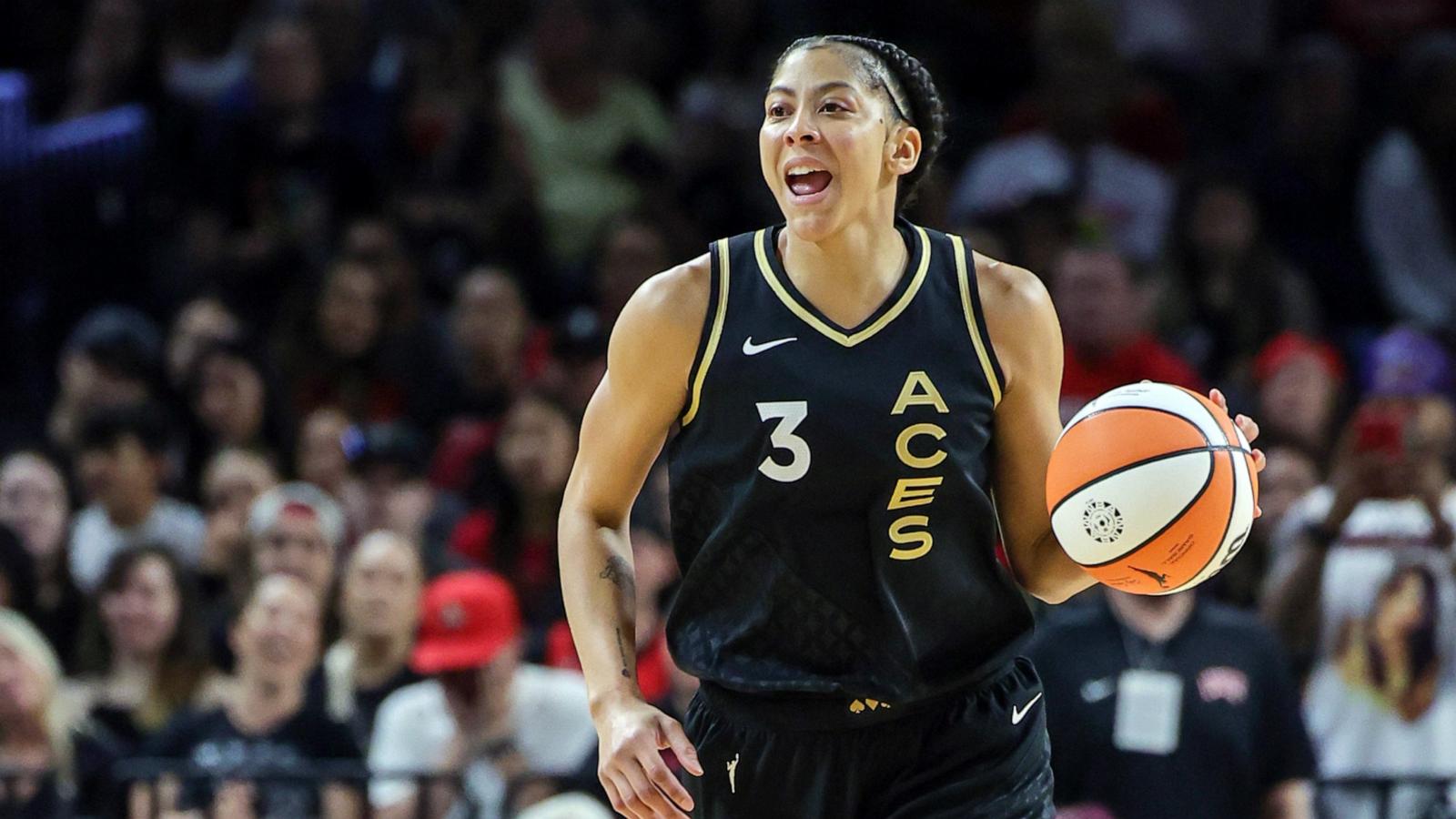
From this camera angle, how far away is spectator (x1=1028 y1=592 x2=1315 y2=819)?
625 centimetres

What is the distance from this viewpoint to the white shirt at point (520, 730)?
7.02 m

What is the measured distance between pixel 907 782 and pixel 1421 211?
268 inches

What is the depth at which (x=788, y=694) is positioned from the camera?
3930 mm

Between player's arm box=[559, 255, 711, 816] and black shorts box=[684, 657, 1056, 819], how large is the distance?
239 millimetres

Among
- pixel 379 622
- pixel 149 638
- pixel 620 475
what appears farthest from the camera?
pixel 149 638

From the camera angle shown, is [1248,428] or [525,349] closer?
[1248,428]

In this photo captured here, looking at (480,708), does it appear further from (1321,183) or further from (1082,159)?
(1321,183)

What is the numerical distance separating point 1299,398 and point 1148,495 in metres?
4.71

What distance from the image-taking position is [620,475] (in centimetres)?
406

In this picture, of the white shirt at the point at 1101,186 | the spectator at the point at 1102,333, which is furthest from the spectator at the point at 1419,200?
the spectator at the point at 1102,333

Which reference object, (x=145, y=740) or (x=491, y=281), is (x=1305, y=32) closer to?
(x=491, y=281)

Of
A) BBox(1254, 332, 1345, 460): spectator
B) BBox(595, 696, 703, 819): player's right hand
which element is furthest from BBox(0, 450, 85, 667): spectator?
BBox(595, 696, 703, 819): player's right hand

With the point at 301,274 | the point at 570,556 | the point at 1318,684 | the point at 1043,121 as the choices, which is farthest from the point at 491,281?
the point at 570,556

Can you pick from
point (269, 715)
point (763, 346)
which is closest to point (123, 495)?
point (269, 715)
